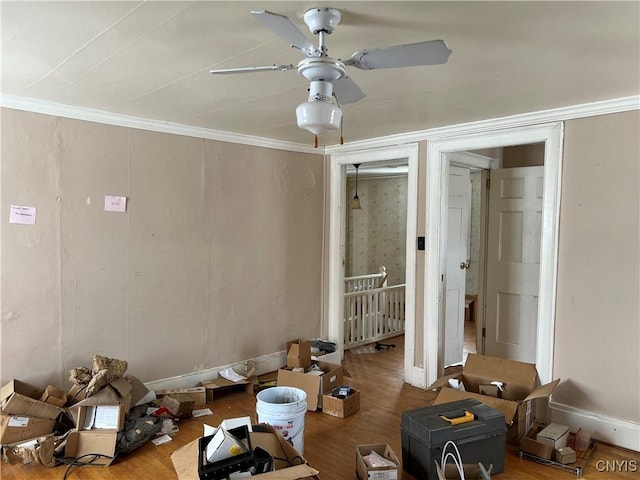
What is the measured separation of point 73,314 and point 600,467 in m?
3.51

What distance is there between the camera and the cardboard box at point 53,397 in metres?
2.78

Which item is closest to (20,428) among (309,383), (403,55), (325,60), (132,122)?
(309,383)

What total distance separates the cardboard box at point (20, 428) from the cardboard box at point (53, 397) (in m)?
0.13

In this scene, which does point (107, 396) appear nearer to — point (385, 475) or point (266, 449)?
point (266, 449)

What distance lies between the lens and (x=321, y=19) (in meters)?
1.64

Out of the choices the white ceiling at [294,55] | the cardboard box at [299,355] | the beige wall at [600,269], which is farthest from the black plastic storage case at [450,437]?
the white ceiling at [294,55]

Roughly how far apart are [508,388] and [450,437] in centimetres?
95

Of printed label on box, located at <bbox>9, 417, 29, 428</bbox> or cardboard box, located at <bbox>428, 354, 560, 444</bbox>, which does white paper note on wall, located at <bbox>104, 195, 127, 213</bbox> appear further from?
cardboard box, located at <bbox>428, 354, 560, 444</bbox>

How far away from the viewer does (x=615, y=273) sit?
9.32 ft

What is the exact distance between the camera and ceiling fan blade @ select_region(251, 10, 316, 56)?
136 cm

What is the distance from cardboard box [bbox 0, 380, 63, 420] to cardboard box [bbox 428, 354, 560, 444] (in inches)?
95.5

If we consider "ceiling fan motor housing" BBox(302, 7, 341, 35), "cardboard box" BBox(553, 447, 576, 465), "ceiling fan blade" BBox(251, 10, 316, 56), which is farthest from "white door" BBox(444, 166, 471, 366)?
"ceiling fan blade" BBox(251, 10, 316, 56)

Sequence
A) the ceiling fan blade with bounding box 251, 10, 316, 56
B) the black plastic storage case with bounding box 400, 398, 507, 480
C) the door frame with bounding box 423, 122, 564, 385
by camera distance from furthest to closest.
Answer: the door frame with bounding box 423, 122, 564, 385 → the black plastic storage case with bounding box 400, 398, 507, 480 → the ceiling fan blade with bounding box 251, 10, 316, 56

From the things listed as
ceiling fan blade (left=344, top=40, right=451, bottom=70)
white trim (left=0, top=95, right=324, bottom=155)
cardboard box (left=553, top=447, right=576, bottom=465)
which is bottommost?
cardboard box (left=553, top=447, right=576, bottom=465)
